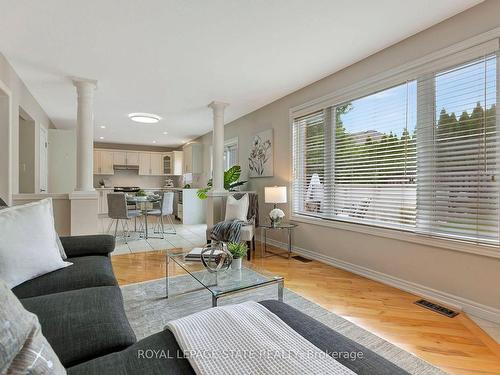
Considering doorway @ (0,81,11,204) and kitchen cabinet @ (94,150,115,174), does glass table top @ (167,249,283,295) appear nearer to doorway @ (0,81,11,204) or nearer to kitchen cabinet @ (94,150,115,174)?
doorway @ (0,81,11,204)

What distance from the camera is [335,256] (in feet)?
11.2

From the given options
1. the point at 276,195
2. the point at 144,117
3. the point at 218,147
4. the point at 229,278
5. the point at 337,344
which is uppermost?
the point at 144,117

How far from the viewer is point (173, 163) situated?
931cm

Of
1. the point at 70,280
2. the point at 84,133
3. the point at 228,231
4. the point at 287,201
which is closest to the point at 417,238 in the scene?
the point at 287,201

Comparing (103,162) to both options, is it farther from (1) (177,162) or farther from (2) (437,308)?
(2) (437,308)

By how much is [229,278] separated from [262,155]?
310cm

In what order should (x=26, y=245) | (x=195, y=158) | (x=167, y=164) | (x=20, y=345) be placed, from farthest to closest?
(x=167, y=164) → (x=195, y=158) → (x=26, y=245) → (x=20, y=345)

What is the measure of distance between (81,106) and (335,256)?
3773 mm

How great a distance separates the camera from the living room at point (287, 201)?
1.05 metres

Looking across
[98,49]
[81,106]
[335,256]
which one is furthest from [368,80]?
[81,106]

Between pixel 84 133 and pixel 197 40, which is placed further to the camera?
pixel 84 133

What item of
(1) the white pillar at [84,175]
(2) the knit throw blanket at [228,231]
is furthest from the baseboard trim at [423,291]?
(1) the white pillar at [84,175]

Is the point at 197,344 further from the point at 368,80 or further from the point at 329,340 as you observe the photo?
the point at 368,80

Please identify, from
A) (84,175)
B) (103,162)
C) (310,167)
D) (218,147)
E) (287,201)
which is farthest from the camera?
(103,162)
